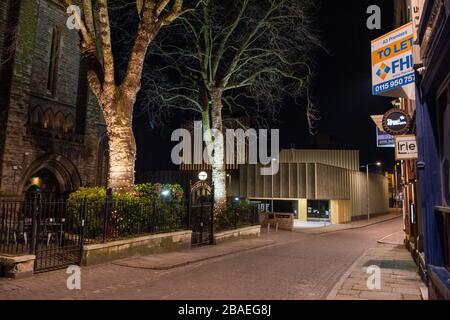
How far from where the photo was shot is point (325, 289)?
8086 millimetres

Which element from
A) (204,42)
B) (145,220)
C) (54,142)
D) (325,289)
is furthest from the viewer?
(204,42)

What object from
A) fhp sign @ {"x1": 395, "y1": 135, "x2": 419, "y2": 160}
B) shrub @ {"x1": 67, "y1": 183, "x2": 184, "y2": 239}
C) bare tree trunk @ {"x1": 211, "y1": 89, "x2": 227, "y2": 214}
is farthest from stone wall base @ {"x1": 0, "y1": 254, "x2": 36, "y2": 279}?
bare tree trunk @ {"x1": 211, "y1": 89, "x2": 227, "y2": 214}

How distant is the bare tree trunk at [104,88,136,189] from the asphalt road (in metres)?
3.33

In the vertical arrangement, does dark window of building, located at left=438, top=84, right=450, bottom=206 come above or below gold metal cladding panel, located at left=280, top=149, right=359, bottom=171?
below

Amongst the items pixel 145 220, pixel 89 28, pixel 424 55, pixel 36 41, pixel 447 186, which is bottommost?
pixel 145 220

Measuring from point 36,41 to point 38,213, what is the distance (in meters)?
13.9

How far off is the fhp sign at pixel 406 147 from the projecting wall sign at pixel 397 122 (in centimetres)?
111

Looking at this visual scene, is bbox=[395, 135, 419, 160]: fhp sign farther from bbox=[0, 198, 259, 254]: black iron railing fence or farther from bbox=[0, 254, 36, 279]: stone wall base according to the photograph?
bbox=[0, 254, 36, 279]: stone wall base

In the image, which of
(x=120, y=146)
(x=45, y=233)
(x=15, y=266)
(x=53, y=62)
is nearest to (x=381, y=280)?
(x=15, y=266)

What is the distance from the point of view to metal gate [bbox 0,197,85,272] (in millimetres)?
8734

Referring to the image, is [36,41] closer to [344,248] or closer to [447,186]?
[344,248]

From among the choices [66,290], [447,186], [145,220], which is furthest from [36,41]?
[447,186]

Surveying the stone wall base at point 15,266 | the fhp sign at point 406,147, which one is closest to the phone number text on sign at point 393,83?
the fhp sign at point 406,147

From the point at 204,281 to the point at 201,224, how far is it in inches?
259
